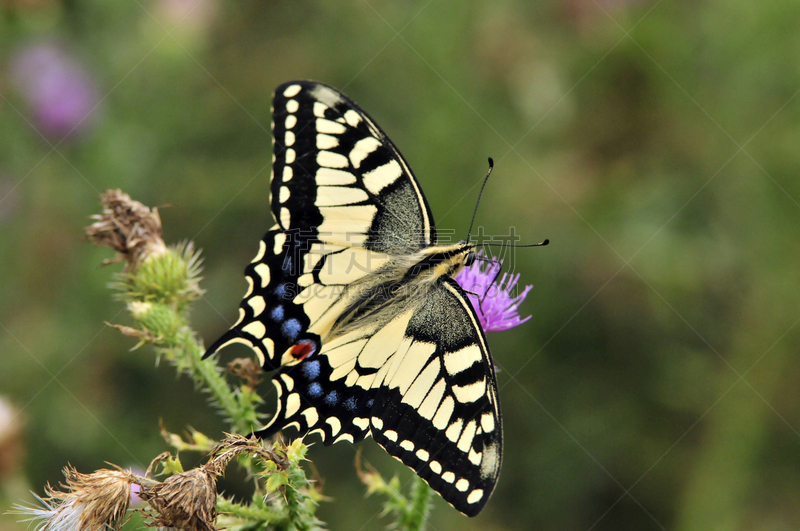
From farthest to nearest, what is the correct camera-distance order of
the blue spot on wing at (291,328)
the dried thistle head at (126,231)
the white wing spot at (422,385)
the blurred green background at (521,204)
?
1. the blurred green background at (521,204)
2. the dried thistle head at (126,231)
3. the blue spot on wing at (291,328)
4. the white wing spot at (422,385)

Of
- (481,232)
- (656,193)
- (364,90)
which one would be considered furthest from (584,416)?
(364,90)

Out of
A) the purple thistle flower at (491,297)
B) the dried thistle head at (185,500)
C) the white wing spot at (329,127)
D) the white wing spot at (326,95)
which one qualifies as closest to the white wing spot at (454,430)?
the purple thistle flower at (491,297)

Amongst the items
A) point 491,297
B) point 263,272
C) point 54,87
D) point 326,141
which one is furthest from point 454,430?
point 54,87

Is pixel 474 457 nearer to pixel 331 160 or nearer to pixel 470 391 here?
pixel 470 391

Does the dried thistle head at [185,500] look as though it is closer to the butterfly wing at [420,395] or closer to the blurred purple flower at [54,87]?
the butterfly wing at [420,395]

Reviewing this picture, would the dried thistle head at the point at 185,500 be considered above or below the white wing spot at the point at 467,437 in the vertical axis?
below

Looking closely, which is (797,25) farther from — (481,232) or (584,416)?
(584,416)
